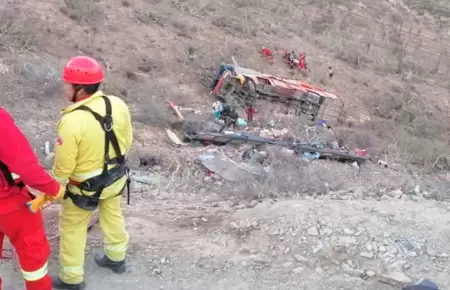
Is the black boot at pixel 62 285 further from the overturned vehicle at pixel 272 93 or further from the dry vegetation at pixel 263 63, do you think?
the overturned vehicle at pixel 272 93

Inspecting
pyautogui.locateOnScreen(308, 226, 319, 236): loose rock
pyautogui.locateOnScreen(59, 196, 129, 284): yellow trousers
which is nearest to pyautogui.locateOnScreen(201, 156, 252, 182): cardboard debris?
pyautogui.locateOnScreen(308, 226, 319, 236): loose rock

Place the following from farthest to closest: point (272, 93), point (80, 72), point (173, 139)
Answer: point (272, 93) < point (173, 139) < point (80, 72)

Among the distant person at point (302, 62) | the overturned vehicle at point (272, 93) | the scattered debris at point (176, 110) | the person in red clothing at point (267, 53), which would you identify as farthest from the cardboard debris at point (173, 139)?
the distant person at point (302, 62)

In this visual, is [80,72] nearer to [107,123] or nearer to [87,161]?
Result: [107,123]

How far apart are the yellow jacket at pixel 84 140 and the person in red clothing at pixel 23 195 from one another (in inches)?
8.4

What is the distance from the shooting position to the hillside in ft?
18.1

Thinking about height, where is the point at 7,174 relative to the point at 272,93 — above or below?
above

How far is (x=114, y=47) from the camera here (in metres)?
12.4

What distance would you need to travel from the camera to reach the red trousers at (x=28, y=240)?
4.03 meters

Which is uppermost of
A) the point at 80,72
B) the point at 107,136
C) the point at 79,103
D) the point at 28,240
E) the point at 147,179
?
the point at 80,72

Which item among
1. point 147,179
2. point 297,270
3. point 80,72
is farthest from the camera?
point 147,179

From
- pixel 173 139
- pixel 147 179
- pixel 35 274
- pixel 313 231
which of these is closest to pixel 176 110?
pixel 173 139

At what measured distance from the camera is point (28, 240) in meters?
4.11

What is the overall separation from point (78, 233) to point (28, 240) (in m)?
0.57
